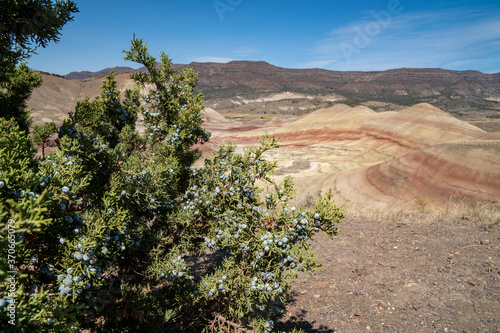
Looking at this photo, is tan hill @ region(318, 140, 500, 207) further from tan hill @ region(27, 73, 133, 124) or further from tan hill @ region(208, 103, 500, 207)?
tan hill @ region(27, 73, 133, 124)

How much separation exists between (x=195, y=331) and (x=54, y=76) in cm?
8511

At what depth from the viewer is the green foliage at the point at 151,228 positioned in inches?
95.9

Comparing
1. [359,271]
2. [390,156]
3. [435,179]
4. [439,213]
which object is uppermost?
[435,179]

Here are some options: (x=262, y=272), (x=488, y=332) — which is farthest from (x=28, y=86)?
(x=488, y=332)

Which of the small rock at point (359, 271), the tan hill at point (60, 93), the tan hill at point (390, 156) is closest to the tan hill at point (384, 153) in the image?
the tan hill at point (390, 156)

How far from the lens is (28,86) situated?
6.35m

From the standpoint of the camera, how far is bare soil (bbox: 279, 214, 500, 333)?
5328mm

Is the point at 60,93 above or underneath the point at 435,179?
above

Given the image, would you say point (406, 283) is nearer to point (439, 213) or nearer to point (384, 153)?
point (439, 213)

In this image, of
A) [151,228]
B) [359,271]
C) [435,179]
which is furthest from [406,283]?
[435,179]

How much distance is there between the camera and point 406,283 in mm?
6516

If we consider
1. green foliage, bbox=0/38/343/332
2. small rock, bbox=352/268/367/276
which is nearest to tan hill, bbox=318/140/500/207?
small rock, bbox=352/268/367/276

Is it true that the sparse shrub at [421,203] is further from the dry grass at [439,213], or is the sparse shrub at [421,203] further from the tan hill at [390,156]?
the tan hill at [390,156]

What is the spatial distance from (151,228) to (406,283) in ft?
20.9
